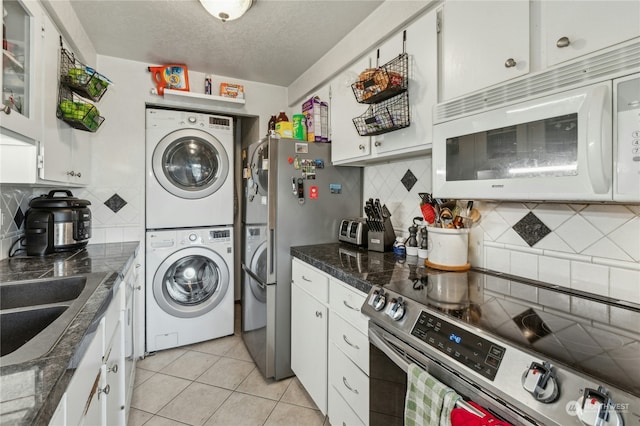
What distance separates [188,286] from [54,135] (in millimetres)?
1540

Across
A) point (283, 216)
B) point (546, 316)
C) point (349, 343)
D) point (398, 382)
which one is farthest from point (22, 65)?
point (546, 316)

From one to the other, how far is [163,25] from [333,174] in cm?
148

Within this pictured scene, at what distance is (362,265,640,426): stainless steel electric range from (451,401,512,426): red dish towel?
0.02 metres

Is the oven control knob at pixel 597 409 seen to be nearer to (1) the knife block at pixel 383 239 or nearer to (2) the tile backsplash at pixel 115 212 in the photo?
(1) the knife block at pixel 383 239

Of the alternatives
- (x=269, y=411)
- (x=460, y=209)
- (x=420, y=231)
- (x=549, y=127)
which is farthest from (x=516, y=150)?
(x=269, y=411)

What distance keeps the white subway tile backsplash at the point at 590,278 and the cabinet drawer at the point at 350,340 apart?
0.84m

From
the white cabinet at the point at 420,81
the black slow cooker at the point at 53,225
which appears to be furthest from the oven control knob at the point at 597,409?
the black slow cooker at the point at 53,225

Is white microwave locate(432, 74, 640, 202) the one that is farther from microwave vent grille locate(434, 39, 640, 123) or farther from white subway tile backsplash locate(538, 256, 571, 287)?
white subway tile backsplash locate(538, 256, 571, 287)

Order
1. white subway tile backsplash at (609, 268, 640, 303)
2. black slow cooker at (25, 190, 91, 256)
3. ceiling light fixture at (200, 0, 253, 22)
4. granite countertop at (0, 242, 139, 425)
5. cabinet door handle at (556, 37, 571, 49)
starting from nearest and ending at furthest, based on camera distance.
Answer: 1. granite countertop at (0, 242, 139, 425)
2. cabinet door handle at (556, 37, 571, 49)
3. white subway tile backsplash at (609, 268, 640, 303)
4. ceiling light fixture at (200, 0, 253, 22)
5. black slow cooker at (25, 190, 91, 256)

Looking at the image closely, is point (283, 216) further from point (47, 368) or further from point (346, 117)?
point (47, 368)

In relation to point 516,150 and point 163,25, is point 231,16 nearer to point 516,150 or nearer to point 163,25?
point 163,25

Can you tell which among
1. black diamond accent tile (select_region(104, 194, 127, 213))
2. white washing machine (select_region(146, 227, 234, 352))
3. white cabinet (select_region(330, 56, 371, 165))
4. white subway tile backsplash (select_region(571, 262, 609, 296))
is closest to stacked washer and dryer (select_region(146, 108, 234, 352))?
white washing machine (select_region(146, 227, 234, 352))

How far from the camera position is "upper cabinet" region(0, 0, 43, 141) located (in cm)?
114

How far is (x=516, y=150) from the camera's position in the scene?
40.6 inches
